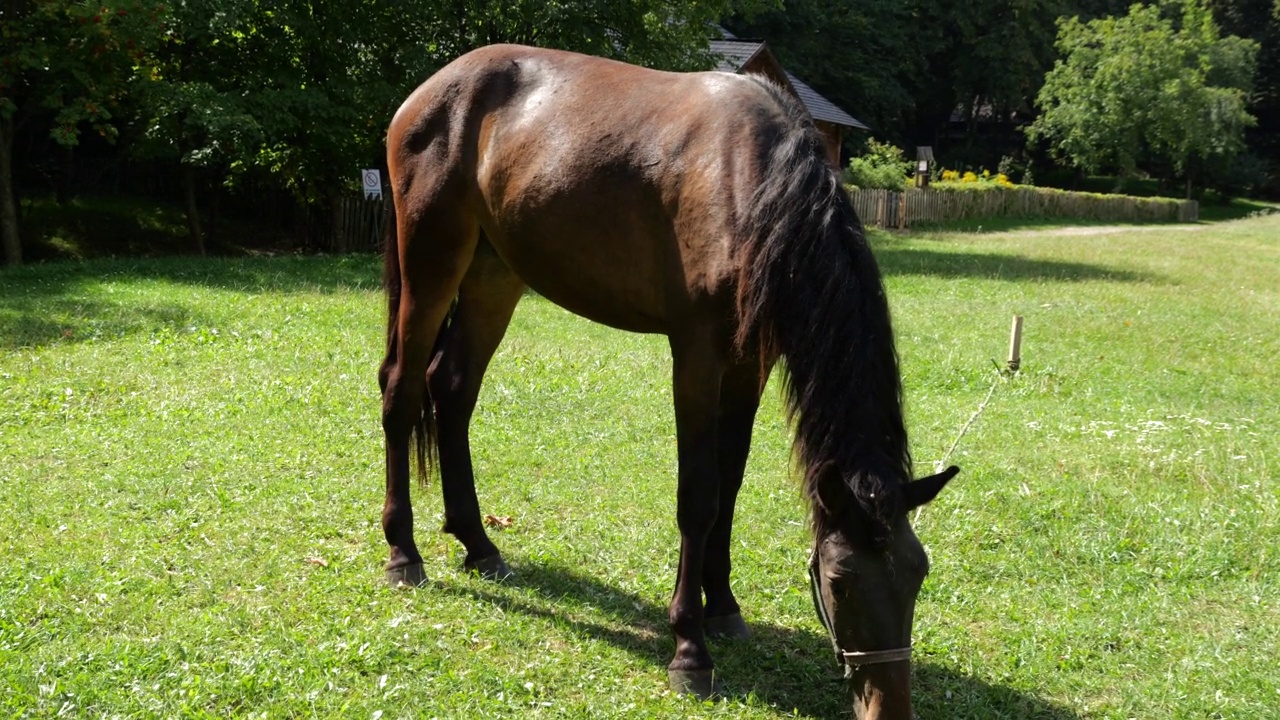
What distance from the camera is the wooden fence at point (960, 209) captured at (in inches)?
769

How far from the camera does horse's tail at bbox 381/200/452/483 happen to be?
4664 mm

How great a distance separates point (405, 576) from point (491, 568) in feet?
1.25

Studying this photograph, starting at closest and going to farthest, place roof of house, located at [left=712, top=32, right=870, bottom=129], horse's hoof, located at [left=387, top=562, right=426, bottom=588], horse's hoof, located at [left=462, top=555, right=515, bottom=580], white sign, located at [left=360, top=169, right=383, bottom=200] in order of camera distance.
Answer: horse's hoof, located at [left=387, top=562, right=426, bottom=588] < horse's hoof, located at [left=462, top=555, right=515, bottom=580] < white sign, located at [left=360, top=169, right=383, bottom=200] < roof of house, located at [left=712, top=32, right=870, bottom=129]

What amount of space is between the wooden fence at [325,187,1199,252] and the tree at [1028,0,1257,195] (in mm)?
3921

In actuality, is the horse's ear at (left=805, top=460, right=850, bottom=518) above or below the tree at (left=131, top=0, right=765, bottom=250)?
below

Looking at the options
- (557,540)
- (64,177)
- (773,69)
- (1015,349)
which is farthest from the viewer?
(773,69)

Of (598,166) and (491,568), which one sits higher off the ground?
(598,166)

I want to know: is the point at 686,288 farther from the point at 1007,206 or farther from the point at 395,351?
the point at 1007,206

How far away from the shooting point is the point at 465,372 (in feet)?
15.2

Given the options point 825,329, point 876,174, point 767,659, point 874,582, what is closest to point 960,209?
point 876,174

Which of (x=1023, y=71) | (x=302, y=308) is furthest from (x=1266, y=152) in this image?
(x=302, y=308)

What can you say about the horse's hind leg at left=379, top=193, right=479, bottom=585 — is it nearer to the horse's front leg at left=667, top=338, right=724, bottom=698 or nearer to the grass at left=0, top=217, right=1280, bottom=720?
the grass at left=0, top=217, right=1280, bottom=720

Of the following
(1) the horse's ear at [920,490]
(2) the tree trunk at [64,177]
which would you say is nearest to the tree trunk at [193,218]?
(2) the tree trunk at [64,177]

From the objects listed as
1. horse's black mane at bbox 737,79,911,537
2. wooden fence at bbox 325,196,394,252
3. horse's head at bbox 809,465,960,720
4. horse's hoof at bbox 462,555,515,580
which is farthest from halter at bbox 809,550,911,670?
wooden fence at bbox 325,196,394,252
